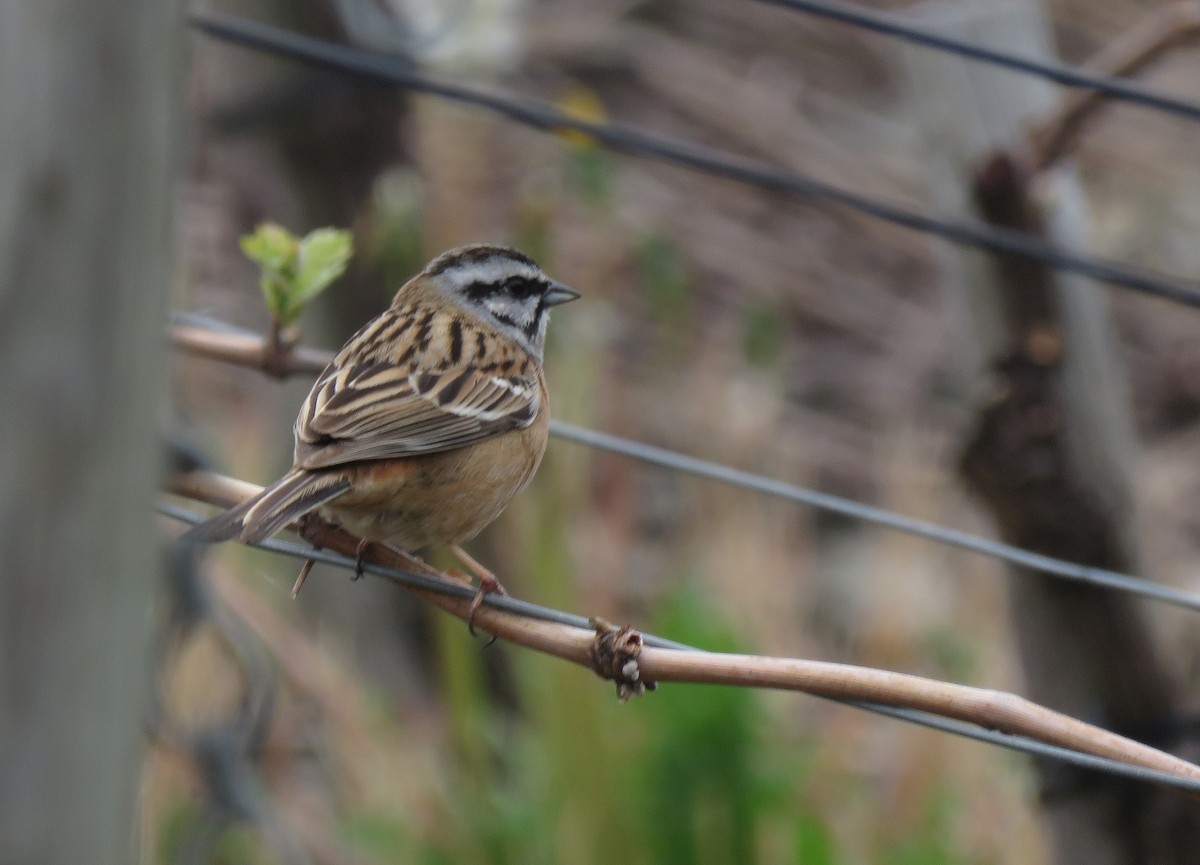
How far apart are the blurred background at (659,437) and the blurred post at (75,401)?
0.61 meters

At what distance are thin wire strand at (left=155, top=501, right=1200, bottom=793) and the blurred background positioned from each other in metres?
0.71

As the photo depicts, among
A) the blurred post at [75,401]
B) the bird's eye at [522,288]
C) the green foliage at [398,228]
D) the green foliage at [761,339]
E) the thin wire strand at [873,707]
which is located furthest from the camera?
the green foliage at [761,339]

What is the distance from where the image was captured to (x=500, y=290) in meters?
3.90

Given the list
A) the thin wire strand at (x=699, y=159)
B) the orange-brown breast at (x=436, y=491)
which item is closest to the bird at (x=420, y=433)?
the orange-brown breast at (x=436, y=491)

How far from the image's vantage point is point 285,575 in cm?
649

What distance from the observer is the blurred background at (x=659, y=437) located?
4504mm

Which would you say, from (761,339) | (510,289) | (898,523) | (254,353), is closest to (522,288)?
(510,289)

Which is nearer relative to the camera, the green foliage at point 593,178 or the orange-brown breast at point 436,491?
the orange-brown breast at point 436,491

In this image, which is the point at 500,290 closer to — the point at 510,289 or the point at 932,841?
the point at 510,289

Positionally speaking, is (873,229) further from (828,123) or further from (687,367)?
(687,367)

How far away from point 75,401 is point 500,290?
250 cm

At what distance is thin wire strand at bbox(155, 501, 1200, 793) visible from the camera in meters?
2.07

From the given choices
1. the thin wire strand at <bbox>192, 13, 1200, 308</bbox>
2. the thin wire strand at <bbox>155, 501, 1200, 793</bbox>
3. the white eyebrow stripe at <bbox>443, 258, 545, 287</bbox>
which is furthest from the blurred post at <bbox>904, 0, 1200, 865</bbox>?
the thin wire strand at <bbox>155, 501, 1200, 793</bbox>

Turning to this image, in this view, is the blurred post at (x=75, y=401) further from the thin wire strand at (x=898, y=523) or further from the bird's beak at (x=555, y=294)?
the bird's beak at (x=555, y=294)
